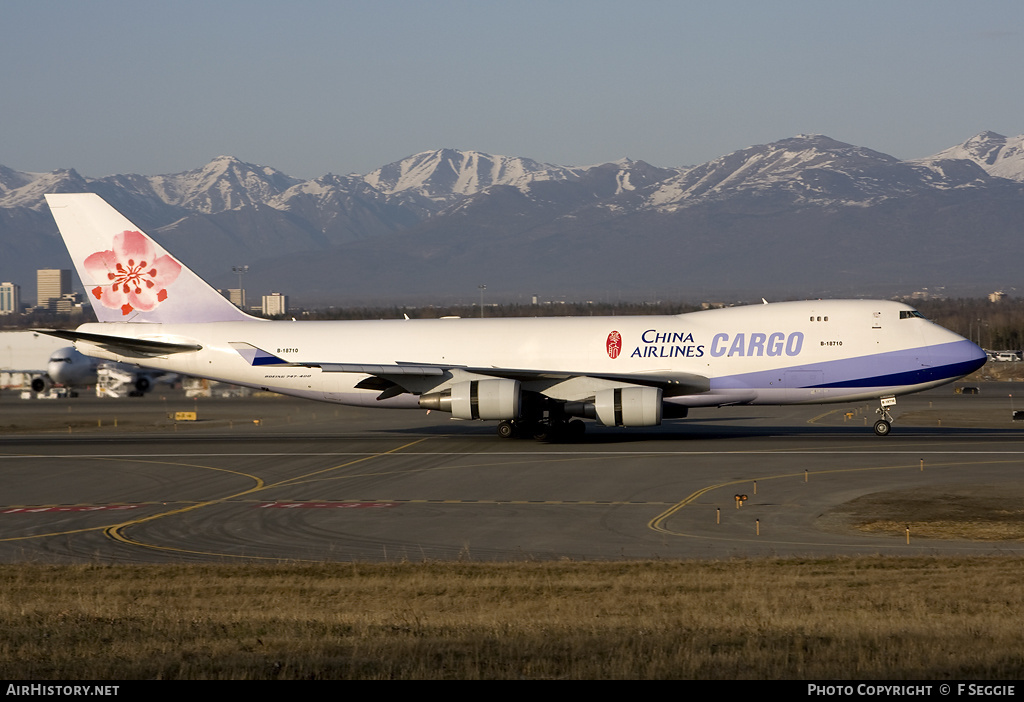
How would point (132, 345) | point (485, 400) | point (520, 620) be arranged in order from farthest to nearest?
1. point (132, 345)
2. point (485, 400)
3. point (520, 620)

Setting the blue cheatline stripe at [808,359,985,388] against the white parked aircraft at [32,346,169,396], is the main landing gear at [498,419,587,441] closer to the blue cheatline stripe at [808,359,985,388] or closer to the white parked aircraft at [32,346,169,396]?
the blue cheatline stripe at [808,359,985,388]

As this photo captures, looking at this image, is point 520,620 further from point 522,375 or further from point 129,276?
point 129,276

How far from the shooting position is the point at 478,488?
3272 cm

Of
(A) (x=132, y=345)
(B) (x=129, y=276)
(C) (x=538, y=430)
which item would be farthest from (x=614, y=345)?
(B) (x=129, y=276)

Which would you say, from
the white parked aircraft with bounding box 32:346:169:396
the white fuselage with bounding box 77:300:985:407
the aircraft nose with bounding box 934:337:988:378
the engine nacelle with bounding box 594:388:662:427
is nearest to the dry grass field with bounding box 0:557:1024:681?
the engine nacelle with bounding box 594:388:662:427

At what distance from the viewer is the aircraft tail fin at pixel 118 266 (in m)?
48.2

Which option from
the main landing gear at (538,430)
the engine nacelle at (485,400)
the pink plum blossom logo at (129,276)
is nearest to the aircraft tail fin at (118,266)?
the pink plum blossom logo at (129,276)

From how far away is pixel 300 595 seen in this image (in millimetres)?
18922

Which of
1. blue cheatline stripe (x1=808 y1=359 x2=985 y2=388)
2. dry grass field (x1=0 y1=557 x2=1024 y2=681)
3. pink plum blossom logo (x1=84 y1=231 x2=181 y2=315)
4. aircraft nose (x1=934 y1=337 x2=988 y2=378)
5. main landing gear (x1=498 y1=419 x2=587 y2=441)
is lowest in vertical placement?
dry grass field (x1=0 y1=557 x2=1024 y2=681)

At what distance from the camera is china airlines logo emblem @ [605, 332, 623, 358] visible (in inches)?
1750

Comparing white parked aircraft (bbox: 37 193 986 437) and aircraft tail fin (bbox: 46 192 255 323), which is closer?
white parked aircraft (bbox: 37 193 986 437)

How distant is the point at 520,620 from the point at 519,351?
29336 mm

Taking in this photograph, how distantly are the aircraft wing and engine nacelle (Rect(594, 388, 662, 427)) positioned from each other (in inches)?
48.3
